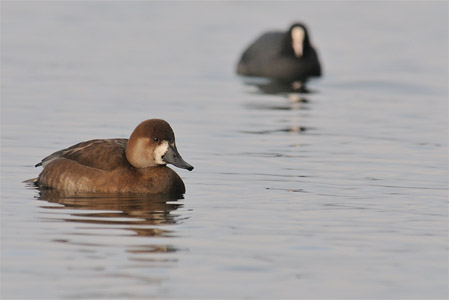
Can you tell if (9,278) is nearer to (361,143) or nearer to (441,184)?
(441,184)

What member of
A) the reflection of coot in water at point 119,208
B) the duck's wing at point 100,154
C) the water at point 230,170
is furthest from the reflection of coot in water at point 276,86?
the reflection of coot in water at point 119,208

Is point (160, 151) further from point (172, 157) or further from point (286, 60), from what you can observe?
point (286, 60)

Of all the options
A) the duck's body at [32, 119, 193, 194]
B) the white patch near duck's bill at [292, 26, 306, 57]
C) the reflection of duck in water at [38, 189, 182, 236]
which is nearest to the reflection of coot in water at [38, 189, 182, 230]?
the reflection of duck in water at [38, 189, 182, 236]

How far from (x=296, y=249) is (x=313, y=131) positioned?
718 centimetres

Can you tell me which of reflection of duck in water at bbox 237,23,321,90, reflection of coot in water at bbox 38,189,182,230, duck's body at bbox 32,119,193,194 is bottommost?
reflection of coot in water at bbox 38,189,182,230

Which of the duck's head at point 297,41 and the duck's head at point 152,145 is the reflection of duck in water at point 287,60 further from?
the duck's head at point 152,145

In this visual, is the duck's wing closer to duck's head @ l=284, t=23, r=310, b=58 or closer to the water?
the water

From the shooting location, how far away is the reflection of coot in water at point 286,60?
22.6 metres

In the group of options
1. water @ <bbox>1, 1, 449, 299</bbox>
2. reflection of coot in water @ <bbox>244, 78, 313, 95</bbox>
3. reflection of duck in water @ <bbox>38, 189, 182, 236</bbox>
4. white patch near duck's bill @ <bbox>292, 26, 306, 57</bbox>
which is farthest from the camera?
white patch near duck's bill @ <bbox>292, 26, 306, 57</bbox>

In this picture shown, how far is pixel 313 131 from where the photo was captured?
52.4 ft

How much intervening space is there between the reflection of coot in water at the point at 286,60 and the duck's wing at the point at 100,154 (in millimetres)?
11054

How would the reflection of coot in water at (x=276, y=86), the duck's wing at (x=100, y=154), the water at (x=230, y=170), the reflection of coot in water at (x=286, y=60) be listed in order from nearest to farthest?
the water at (x=230, y=170) → the duck's wing at (x=100, y=154) → the reflection of coot in water at (x=276, y=86) → the reflection of coot in water at (x=286, y=60)

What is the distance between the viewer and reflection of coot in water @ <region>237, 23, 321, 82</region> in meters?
22.6

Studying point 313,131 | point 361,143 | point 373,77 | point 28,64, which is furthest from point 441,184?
point 28,64
